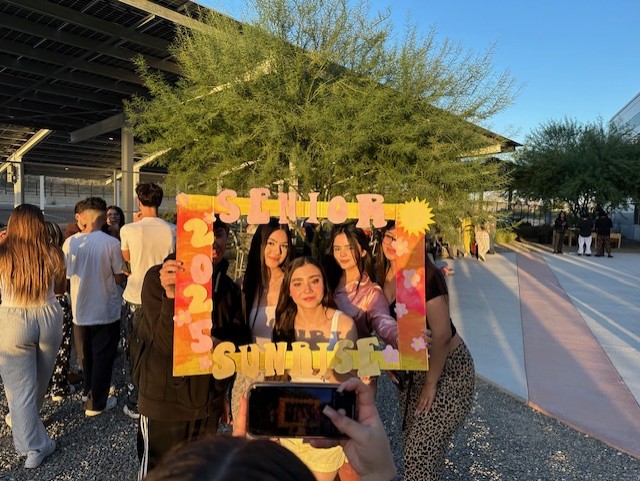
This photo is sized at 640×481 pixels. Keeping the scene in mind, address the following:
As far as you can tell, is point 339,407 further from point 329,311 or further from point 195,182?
point 195,182

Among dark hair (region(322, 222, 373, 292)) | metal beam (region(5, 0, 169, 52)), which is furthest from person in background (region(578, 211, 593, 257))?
dark hair (region(322, 222, 373, 292))

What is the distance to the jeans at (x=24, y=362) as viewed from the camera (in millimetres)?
3279

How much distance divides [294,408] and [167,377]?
37.8 inches

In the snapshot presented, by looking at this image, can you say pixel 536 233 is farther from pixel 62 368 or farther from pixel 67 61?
pixel 62 368

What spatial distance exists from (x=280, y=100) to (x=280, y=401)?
21.8 ft

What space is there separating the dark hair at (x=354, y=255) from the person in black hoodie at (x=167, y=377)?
0.71 m

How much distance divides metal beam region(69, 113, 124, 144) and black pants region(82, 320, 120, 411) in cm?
1453

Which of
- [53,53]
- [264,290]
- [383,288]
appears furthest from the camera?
[53,53]

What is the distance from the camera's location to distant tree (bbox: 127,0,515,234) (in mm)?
7441

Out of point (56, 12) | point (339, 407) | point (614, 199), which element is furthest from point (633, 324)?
point (614, 199)

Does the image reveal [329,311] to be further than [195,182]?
No

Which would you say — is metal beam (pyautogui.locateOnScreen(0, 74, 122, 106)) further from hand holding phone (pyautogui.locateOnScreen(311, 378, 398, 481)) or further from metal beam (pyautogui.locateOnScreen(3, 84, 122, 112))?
hand holding phone (pyautogui.locateOnScreen(311, 378, 398, 481))

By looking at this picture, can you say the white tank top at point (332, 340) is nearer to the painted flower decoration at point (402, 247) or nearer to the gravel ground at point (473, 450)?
the painted flower decoration at point (402, 247)

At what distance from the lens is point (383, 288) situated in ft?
9.71
